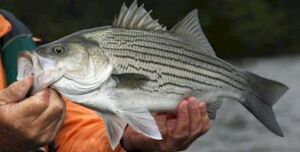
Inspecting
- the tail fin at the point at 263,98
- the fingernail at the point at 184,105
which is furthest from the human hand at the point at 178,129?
the tail fin at the point at 263,98

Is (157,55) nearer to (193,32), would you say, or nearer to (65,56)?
(193,32)

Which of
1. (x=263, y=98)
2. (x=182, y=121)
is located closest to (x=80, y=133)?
(x=182, y=121)

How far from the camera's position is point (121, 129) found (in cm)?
337

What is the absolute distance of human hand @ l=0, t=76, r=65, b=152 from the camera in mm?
3271

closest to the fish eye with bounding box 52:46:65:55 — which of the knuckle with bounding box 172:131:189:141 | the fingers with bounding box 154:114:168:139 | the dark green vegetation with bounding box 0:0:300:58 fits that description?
the fingers with bounding box 154:114:168:139

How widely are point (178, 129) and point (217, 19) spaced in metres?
48.1

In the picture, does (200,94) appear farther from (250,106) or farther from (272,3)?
(272,3)

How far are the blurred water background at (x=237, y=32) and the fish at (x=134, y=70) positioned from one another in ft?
38.1

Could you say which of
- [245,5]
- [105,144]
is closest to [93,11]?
[245,5]

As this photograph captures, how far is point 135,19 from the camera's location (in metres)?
3.47

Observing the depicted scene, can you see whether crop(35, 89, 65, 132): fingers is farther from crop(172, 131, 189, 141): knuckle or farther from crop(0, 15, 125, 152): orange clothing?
crop(0, 15, 125, 152): orange clothing

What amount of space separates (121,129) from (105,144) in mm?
848

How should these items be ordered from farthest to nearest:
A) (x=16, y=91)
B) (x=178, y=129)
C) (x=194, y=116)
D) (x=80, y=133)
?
(x=80, y=133)
(x=178, y=129)
(x=194, y=116)
(x=16, y=91)

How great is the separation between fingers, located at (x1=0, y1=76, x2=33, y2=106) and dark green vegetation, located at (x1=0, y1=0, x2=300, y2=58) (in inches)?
1327
